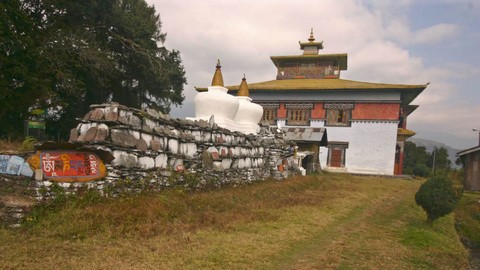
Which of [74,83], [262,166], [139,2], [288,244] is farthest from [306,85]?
[288,244]

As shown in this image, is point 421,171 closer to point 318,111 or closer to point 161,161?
point 318,111

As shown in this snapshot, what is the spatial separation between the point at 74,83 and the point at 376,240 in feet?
41.9

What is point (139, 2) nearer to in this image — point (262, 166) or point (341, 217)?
point (262, 166)

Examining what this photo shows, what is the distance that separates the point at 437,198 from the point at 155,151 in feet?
24.3

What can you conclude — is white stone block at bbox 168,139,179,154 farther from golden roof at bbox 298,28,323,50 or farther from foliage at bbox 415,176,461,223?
golden roof at bbox 298,28,323,50

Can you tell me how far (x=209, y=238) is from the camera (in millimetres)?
6281

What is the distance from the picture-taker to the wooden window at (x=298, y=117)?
3522cm

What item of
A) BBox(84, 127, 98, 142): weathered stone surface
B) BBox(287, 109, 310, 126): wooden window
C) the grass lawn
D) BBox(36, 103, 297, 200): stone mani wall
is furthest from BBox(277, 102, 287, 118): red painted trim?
BBox(84, 127, 98, 142): weathered stone surface

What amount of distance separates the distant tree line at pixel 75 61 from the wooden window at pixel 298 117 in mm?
14232

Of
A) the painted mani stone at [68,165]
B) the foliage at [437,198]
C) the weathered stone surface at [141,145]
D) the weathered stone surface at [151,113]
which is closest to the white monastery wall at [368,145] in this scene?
the foliage at [437,198]

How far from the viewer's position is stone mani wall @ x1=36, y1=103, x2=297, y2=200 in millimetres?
7320

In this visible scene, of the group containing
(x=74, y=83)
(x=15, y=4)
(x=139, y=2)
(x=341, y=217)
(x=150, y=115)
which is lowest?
(x=341, y=217)

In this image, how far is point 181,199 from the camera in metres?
8.50

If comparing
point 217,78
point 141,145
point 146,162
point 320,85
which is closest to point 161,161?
point 146,162
